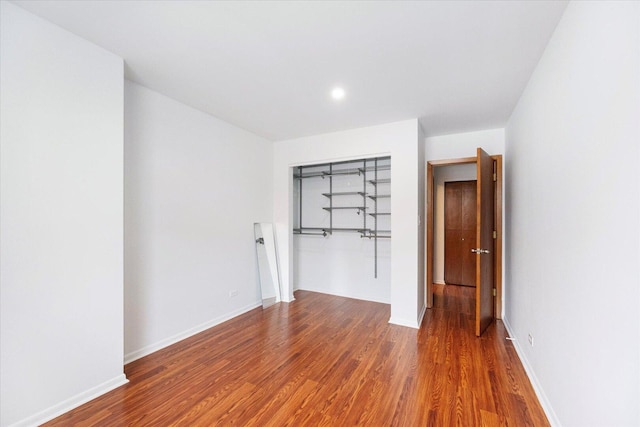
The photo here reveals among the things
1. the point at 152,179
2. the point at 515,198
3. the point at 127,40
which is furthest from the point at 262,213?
the point at 515,198

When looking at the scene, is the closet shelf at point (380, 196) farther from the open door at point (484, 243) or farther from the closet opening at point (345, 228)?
the open door at point (484, 243)

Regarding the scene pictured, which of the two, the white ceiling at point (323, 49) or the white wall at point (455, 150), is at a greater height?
the white ceiling at point (323, 49)

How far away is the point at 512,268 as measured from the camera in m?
3.25

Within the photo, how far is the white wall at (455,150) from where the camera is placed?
3.90 meters

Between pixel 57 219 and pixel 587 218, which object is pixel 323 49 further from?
pixel 57 219

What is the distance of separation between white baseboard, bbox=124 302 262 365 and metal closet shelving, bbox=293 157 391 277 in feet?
6.41

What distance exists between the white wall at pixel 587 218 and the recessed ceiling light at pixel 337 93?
1631mm

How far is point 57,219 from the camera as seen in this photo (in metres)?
1.86

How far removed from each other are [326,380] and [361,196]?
2.96 metres

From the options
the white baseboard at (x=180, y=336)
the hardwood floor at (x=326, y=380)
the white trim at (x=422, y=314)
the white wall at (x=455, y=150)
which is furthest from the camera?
the white wall at (x=455, y=150)

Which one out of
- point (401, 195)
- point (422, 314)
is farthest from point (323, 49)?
point (422, 314)

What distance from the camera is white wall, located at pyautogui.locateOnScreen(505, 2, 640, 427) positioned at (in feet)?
3.38

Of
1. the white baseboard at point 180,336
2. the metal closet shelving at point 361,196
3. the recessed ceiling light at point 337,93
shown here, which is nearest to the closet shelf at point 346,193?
the metal closet shelving at point 361,196

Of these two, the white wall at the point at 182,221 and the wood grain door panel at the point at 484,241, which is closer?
the white wall at the point at 182,221
